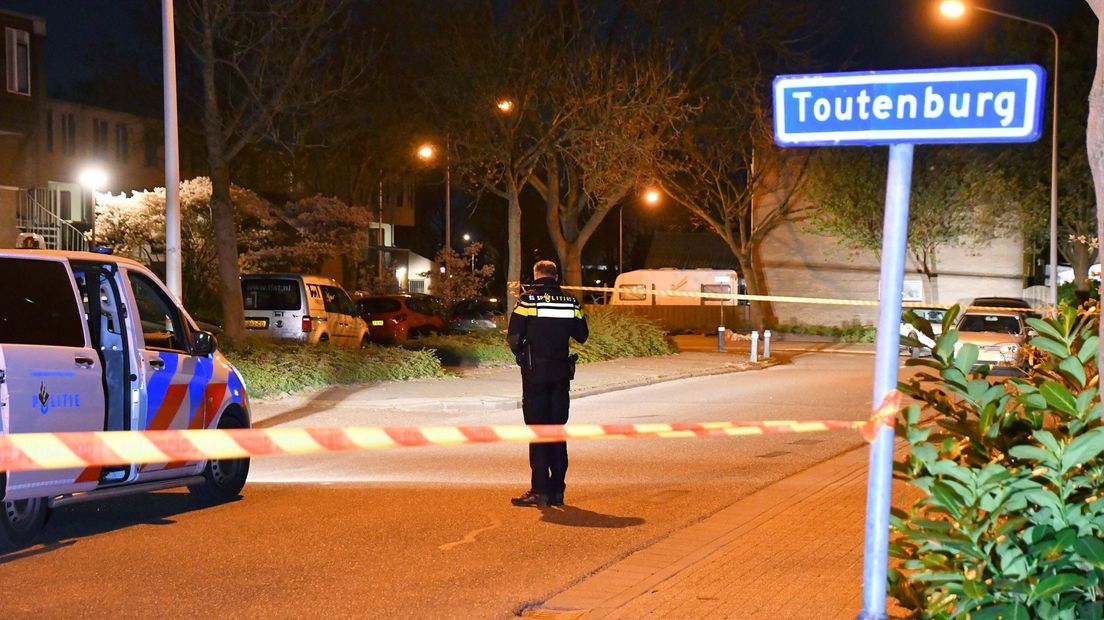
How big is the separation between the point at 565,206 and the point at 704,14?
7.37m

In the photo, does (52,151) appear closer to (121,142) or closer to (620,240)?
(121,142)

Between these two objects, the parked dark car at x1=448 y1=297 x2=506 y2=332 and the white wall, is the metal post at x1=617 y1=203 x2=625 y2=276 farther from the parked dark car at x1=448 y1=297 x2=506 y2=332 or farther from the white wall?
the parked dark car at x1=448 y1=297 x2=506 y2=332

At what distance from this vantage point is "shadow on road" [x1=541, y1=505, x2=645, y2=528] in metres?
9.41

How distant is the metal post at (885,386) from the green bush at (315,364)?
591 inches

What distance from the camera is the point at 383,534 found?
8852 mm

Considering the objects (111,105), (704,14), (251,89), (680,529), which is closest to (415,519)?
(680,529)

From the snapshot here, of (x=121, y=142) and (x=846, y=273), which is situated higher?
(x=121, y=142)

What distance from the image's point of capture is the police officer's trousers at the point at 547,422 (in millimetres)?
9812

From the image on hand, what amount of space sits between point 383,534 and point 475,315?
94.3 ft

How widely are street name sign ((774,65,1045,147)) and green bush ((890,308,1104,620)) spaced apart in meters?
0.87

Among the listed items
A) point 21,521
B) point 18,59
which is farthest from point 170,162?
point 18,59

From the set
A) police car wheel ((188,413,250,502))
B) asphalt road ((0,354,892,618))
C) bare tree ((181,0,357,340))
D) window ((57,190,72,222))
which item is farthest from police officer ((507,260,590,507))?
window ((57,190,72,222))

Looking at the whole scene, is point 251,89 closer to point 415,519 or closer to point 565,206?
point 415,519

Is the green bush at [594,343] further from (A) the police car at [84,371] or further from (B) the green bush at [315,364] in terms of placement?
(A) the police car at [84,371]
